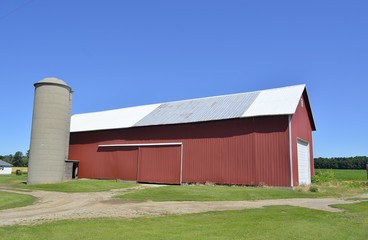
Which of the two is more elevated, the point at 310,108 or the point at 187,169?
the point at 310,108

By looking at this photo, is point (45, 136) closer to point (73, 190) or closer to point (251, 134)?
point (73, 190)

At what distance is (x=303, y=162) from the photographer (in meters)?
29.8

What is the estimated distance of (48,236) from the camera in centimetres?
907

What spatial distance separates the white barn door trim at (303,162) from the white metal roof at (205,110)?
13.4 ft

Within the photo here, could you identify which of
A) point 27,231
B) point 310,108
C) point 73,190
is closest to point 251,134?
point 310,108

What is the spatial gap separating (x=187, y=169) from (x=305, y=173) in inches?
413

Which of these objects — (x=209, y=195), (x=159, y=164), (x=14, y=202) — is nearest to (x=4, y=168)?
(x=159, y=164)

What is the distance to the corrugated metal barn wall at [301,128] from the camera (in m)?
26.2

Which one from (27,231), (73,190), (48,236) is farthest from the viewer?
(73,190)

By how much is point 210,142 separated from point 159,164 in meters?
5.85

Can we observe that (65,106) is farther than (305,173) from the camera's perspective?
Yes

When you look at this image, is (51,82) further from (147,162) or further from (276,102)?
(276,102)

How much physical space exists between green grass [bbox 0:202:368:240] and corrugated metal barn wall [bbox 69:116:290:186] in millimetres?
12184

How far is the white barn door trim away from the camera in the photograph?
28.2 meters
